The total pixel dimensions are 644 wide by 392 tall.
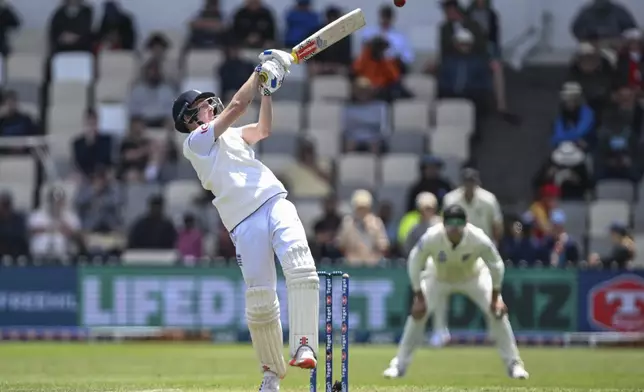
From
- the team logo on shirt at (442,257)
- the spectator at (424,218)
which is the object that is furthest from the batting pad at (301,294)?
the spectator at (424,218)

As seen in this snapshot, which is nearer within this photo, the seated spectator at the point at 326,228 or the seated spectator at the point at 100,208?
the seated spectator at the point at 326,228

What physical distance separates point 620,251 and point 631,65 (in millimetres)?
3839

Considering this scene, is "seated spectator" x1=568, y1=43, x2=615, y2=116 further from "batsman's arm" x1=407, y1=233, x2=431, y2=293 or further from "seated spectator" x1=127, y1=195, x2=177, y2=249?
"batsman's arm" x1=407, y1=233, x2=431, y2=293

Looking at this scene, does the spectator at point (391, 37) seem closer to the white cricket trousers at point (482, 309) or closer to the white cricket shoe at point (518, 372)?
the white cricket trousers at point (482, 309)

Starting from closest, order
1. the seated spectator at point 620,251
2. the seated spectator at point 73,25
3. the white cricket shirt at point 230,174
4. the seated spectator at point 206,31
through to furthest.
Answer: the white cricket shirt at point 230,174, the seated spectator at point 620,251, the seated spectator at point 206,31, the seated spectator at point 73,25

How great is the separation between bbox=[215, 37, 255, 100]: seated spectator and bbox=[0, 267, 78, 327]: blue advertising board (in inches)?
158

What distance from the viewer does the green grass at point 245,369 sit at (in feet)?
33.0

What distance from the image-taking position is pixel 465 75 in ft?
64.8

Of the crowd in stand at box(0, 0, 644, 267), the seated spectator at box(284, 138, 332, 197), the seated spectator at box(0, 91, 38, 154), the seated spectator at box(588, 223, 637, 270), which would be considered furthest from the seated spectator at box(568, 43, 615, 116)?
the seated spectator at box(0, 91, 38, 154)

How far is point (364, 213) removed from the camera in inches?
667

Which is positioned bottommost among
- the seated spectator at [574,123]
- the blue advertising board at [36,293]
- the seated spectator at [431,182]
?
the blue advertising board at [36,293]

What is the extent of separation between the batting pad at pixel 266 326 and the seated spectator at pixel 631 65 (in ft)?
39.5

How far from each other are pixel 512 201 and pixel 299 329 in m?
11.5

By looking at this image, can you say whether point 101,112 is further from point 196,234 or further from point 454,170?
point 454,170
